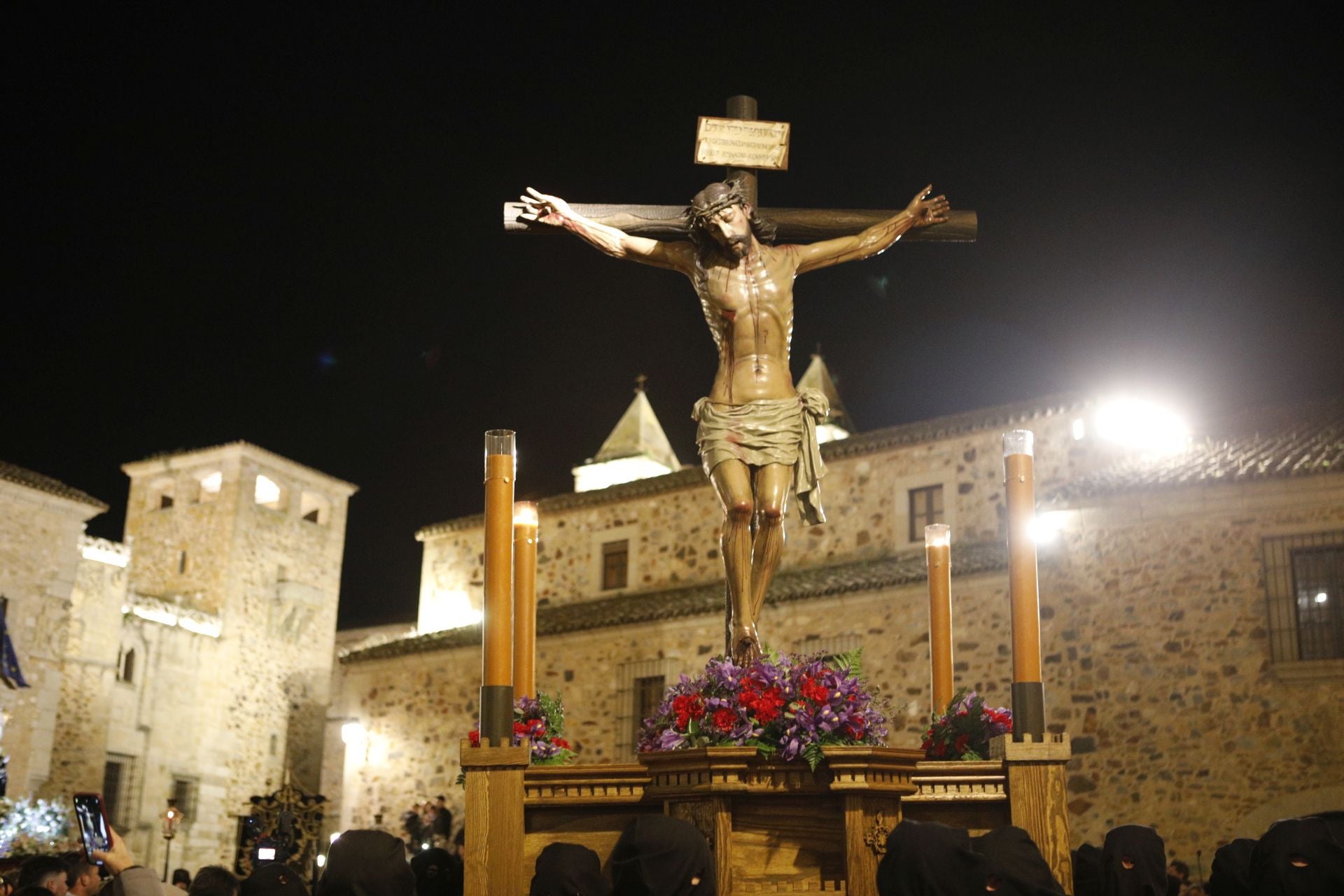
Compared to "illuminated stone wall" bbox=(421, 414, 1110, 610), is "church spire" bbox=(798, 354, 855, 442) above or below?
above

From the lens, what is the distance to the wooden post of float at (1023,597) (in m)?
5.96

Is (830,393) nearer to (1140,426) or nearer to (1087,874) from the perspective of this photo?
(1140,426)

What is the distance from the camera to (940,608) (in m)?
7.44

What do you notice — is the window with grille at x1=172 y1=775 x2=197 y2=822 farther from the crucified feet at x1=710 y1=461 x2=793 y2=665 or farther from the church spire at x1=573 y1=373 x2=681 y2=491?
the crucified feet at x1=710 y1=461 x2=793 y2=665

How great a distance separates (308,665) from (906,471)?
778 inches

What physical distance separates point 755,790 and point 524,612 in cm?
136

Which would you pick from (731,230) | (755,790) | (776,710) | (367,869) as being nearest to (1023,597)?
(776,710)

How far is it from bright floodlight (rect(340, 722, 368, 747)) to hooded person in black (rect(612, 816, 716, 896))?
22.7 metres

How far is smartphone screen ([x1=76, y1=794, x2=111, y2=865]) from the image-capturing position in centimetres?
525

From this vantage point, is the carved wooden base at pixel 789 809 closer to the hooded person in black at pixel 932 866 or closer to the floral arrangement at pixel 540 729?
the floral arrangement at pixel 540 729

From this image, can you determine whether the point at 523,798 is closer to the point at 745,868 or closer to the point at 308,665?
the point at 745,868

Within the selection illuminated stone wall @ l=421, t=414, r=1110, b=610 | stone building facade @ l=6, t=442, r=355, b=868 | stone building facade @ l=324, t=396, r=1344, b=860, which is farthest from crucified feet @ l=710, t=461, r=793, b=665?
stone building facade @ l=6, t=442, r=355, b=868

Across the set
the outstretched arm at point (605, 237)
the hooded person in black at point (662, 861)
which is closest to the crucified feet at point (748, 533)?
the outstretched arm at point (605, 237)

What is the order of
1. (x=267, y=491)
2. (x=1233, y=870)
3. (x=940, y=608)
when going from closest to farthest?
1. (x=1233, y=870)
2. (x=940, y=608)
3. (x=267, y=491)
